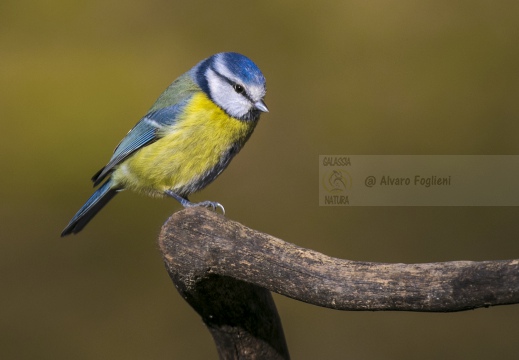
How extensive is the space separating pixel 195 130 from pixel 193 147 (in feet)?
0.13

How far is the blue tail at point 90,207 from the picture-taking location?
1847mm

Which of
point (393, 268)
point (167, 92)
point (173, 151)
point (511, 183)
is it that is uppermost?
point (511, 183)

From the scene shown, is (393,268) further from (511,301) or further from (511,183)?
(511,183)

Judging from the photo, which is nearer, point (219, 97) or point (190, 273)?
point (190, 273)

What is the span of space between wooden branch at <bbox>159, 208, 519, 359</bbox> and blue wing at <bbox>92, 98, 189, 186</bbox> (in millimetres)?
388

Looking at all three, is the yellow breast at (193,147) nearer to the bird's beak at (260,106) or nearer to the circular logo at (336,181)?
the bird's beak at (260,106)

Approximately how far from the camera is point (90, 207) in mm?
1853

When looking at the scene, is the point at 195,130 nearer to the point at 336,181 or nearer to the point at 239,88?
the point at 239,88

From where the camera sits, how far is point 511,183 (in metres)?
2.32

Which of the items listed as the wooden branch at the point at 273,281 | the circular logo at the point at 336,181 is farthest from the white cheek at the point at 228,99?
the circular logo at the point at 336,181

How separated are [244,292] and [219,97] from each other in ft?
1.62

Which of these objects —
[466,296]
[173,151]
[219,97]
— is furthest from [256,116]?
[466,296]

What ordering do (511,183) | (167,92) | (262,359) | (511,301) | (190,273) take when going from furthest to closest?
(511,183), (167,92), (262,359), (190,273), (511,301)

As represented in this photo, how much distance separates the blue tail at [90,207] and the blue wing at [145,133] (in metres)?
0.05
